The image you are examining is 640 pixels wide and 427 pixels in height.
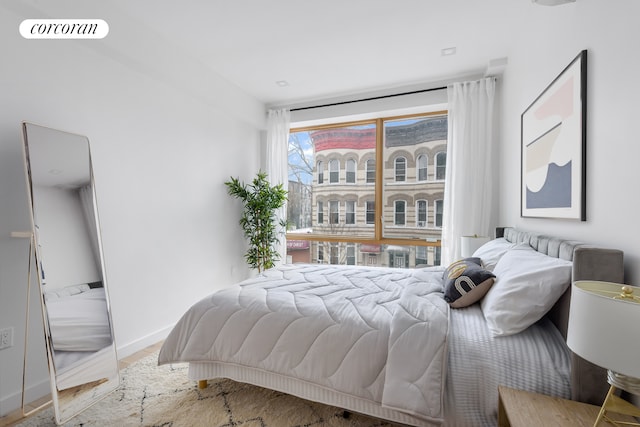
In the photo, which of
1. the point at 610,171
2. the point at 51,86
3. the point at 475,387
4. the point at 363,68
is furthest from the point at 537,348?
the point at 51,86

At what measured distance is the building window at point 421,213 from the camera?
3.91m

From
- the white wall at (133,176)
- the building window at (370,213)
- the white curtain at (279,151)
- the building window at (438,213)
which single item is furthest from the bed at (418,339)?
the white curtain at (279,151)

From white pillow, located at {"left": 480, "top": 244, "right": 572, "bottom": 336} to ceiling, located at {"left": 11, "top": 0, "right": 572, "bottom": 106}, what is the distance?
1.96 m

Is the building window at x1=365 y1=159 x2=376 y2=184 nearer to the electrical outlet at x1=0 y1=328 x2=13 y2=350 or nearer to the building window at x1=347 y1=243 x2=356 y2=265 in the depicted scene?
the building window at x1=347 y1=243 x2=356 y2=265

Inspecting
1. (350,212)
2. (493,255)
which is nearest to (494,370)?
(493,255)

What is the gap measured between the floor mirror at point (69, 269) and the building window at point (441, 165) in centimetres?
361

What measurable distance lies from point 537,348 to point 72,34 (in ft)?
10.9

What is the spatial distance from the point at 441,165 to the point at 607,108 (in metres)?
2.52

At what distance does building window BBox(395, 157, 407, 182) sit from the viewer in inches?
159

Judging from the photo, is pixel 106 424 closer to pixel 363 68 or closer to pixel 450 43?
pixel 363 68

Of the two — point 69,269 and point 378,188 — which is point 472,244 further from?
point 69,269

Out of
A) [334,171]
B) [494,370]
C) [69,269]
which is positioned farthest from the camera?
[334,171]

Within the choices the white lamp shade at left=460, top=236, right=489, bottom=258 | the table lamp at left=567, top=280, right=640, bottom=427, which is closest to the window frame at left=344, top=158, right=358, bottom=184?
the white lamp shade at left=460, top=236, right=489, bottom=258

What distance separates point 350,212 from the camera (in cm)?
437
